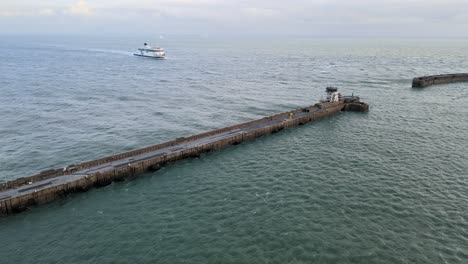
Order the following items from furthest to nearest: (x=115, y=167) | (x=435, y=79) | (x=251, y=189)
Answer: (x=435, y=79) → (x=115, y=167) → (x=251, y=189)

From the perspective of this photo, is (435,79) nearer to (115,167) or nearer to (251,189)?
(251,189)

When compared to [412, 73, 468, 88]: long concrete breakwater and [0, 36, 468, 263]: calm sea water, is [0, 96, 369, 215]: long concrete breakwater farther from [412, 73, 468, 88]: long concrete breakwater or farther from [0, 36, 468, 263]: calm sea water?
[412, 73, 468, 88]: long concrete breakwater

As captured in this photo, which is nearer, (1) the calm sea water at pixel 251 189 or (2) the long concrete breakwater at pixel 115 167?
(1) the calm sea water at pixel 251 189

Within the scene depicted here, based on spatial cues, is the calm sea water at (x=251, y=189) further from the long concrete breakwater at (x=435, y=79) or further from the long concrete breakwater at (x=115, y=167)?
the long concrete breakwater at (x=435, y=79)

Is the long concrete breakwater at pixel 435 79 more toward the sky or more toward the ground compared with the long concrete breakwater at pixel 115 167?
more toward the sky

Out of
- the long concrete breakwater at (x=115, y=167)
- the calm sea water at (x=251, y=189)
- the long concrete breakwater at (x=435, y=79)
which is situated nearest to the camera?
the calm sea water at (x=251, y=189)

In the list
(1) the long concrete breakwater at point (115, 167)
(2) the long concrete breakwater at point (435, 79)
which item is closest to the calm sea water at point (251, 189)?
(1) the long concrete breakwater at point (115, 167)

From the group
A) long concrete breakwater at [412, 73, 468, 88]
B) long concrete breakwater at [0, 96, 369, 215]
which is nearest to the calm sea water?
long concrete breakwater at [0, 96, 369, 215]

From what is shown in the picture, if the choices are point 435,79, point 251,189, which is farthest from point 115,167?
point 435,79

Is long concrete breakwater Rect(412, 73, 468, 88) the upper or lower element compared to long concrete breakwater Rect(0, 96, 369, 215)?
upper
